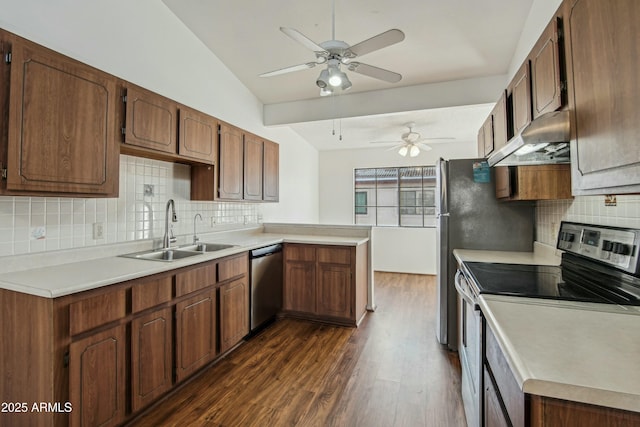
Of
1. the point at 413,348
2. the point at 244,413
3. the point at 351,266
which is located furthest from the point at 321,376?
the point at 351,266

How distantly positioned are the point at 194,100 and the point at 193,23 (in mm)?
731

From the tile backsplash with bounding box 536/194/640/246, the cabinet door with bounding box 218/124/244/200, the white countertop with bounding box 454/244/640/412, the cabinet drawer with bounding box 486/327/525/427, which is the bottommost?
the cabinet drawer with bounding box 486/327/525/427

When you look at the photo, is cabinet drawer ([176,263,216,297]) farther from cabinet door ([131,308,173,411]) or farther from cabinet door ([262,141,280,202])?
cabinet door ([262,141,280,202])

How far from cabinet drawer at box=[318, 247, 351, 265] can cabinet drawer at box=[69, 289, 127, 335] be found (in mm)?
1958

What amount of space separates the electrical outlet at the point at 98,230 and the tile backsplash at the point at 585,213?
10.3 feet

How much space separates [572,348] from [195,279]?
2.14 meters

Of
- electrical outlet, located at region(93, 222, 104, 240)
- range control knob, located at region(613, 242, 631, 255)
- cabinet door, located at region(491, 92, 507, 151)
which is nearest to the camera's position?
range control knob, located at region(613, 242, 631, 255)

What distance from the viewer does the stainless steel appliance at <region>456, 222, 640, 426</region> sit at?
4.20 ft

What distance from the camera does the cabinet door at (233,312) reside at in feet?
8.27

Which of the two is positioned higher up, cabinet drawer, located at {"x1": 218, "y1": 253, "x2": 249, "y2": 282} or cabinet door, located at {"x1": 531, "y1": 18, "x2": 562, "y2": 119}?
cabinet door, located at {"x1": 531, "y1": 18, "x2": 562, "y2": 119}

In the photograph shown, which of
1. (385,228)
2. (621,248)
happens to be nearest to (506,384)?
(621,248)

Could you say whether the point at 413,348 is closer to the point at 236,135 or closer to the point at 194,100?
the point at 236,135

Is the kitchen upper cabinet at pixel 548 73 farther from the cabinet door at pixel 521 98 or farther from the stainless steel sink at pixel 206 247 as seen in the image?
the stainless steel sink at pixel 206 247

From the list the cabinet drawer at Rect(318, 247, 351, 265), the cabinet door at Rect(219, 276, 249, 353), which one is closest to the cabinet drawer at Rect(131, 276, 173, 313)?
the cabinet door at Rect(219, 276, 249, 353)
